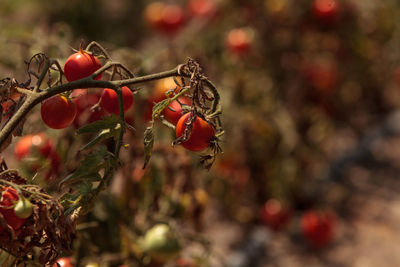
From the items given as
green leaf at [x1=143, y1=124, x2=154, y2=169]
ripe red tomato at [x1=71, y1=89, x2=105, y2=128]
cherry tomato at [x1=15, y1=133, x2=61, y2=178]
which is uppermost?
ripe red tomato at [x1=71, y1=89, x2=105, y2=128]

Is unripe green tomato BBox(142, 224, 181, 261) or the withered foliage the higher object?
unripe green tomato BBox(142, 224, 181, 261)

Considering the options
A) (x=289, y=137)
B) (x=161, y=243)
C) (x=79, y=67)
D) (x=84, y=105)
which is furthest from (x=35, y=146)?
(x=289, y=137)

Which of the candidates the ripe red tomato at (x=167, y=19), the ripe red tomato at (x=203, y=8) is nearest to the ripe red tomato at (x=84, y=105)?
the ripe red tomato at (x=167, y=19)

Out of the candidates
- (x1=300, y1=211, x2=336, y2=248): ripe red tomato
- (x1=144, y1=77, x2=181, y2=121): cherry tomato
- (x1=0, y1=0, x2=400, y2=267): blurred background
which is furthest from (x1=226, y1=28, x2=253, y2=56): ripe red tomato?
(x1=144, y1=77, x2=181, y2=121): cherry tomato

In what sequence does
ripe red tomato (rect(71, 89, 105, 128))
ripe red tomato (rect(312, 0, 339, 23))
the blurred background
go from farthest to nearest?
ripe red tomato (rect(312, 0, 339, 23)) → the blurred background → ripe red tomato (rect(71, 89, 105, 128))

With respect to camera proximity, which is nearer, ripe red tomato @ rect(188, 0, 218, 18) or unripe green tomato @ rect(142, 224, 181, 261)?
unripe green tomato @ rect(142, 224, 181, 261)

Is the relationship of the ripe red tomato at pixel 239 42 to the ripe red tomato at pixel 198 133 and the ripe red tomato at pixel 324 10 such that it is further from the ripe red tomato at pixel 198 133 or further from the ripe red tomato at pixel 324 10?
the ripe red tomato at pixel 198 133

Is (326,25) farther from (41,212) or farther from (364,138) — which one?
(41,212)

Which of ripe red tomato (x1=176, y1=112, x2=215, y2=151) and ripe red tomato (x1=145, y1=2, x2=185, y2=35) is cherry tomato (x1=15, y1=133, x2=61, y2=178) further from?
ripe red tomato (x1=145, y1=2, x2=185, y2=35)

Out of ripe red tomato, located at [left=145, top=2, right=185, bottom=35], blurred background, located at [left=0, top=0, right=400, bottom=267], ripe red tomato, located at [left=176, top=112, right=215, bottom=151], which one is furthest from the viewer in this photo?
ripe red tomato, located at [left=145, top=2, right=185, bottom=35]
